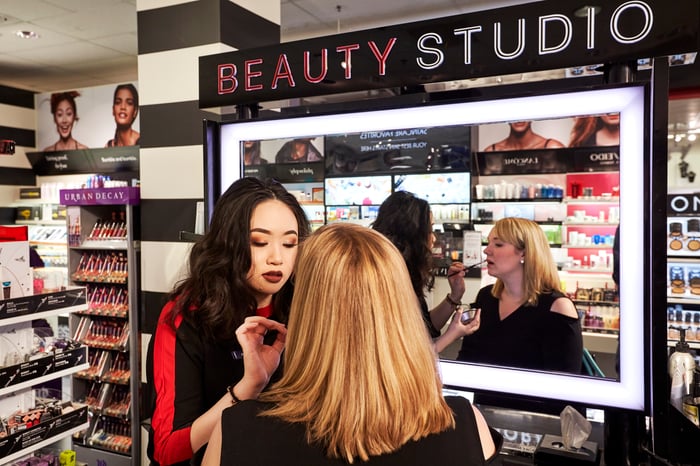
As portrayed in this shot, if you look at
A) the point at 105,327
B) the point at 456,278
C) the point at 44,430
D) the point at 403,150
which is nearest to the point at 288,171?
the point at 403,150

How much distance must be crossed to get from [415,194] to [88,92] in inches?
286

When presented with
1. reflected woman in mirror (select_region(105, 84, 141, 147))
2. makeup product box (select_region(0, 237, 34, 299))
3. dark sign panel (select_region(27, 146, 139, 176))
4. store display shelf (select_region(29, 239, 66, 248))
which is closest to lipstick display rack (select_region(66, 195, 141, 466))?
makeup product box (select_region(0, 237, 34, 299))

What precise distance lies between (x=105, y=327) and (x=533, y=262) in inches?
162

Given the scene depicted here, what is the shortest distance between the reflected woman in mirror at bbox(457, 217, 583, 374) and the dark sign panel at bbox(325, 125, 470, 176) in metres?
0.27

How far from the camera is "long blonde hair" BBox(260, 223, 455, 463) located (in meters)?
0.94

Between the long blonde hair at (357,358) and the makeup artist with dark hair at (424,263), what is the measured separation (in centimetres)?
68

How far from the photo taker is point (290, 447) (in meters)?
0.95

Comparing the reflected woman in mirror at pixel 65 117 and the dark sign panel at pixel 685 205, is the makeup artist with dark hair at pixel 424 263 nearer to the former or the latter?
the dark sign panel at pixel 685 205

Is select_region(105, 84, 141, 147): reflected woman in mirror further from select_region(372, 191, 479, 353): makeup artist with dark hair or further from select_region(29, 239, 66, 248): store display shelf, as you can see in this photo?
select_region(372, 191, 479, 353): makeup artist with dark hair

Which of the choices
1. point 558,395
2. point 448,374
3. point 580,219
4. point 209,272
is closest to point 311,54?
point 209,272

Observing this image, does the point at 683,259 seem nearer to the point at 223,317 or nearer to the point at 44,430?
the point at 223,317

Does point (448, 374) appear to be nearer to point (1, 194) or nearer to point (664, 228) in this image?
point (664, 228)

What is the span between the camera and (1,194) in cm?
770

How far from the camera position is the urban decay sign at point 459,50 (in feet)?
4.55
